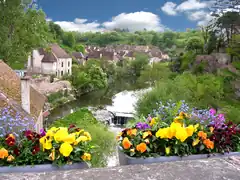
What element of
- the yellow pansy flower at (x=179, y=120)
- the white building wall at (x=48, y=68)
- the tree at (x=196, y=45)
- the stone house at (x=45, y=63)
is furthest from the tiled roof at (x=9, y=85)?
the tree at (x=196, y=45)

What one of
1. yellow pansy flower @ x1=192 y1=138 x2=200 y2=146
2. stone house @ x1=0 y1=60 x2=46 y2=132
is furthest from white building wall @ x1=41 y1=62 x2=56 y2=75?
yellow pansy flower @ x1=192 y1=138 x2=200 y2=146

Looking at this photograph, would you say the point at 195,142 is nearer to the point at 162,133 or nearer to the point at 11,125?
the point at 162,133

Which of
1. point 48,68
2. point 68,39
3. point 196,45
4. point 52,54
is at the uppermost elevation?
point 68,39

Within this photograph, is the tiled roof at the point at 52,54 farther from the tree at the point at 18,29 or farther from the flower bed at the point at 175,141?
the flower bed at the point at 175,141

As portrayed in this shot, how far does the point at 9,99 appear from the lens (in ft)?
29.9

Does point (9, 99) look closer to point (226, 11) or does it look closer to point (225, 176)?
point (225, 176)

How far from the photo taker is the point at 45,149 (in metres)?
3.09

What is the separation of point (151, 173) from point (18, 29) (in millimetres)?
19379

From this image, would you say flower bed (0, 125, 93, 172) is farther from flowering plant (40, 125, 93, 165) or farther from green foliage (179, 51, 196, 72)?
green foliage (179, 51, 196, 72)

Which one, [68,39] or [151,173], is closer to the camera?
[151,173]

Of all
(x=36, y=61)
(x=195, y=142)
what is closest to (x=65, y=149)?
(x=195, y=142)

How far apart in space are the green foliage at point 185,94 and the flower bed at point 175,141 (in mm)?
15767

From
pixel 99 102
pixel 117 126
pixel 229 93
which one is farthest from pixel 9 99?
pixel 99 102

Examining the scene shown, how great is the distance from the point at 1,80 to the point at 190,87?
54.1 feet
